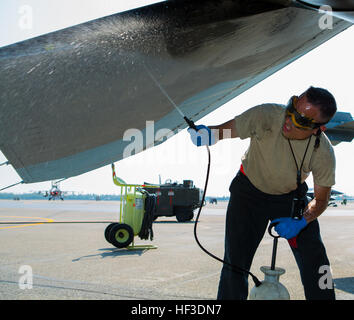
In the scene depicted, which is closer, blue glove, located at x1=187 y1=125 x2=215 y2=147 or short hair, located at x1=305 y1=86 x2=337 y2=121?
short hair, located at x1=305 y1=86 x2=337 y2=121

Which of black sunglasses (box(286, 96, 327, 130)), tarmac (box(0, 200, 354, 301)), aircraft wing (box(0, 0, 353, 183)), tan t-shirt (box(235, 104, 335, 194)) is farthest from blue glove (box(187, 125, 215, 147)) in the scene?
tarmac (box(0, 200, 354, 301))

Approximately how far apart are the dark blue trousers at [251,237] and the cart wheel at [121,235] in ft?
13.0

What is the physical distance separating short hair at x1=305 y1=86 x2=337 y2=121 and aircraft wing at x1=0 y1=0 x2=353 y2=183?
43cm

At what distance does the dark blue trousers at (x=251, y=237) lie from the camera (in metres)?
2.06

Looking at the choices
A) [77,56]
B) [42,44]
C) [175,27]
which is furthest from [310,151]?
[42,44]

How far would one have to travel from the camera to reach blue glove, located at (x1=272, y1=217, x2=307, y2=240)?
1.94 meters

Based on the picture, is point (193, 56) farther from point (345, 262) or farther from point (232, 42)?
point (345, 262)

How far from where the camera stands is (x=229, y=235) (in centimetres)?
222

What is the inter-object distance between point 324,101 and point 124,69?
110 centimetres

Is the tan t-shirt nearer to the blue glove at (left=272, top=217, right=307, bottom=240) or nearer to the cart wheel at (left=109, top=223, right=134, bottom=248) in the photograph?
the blue glove at (left=272, top=217, right=307, bottom=240)

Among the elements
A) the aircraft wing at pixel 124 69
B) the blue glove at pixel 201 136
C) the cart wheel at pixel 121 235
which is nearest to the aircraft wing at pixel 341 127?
the aircraft wing at pixel 124 69

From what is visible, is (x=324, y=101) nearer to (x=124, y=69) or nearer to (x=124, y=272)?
(x=124, y=69)

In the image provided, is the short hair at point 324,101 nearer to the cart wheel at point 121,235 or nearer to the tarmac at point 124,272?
the tarmac at point 124,272
